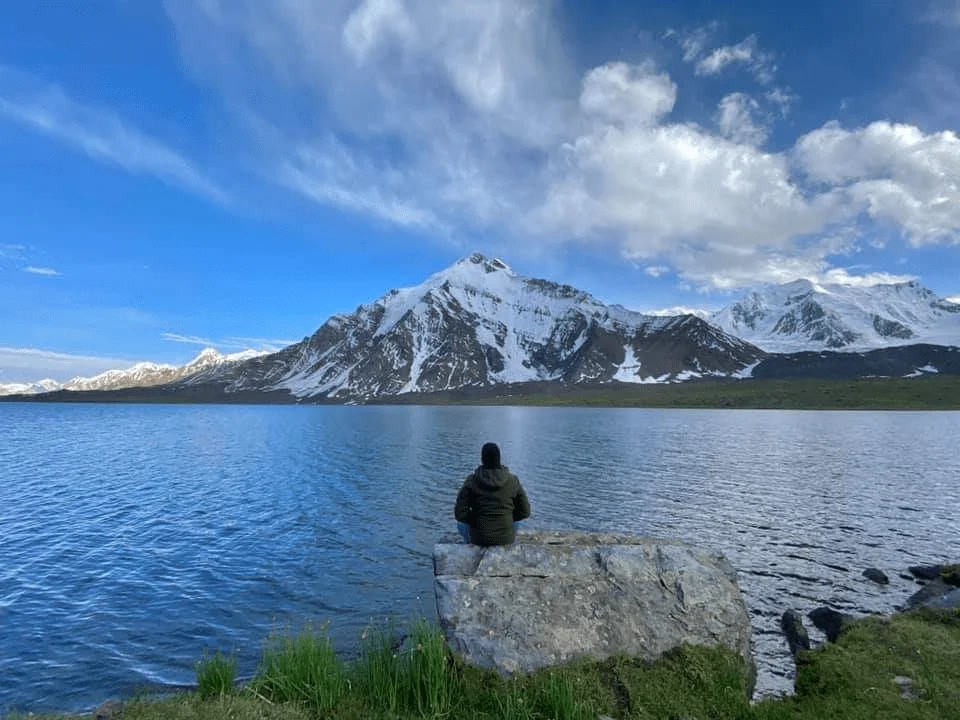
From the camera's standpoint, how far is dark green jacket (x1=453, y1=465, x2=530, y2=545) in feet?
43.9

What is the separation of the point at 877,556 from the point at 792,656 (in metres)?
16.4

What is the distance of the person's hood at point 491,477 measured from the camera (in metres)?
13.6

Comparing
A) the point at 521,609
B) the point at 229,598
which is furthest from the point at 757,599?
the point at 229,598

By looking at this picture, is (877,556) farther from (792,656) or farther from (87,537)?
(87,537)

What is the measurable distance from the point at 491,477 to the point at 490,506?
747mm

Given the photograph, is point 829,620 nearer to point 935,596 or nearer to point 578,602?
point 935,596

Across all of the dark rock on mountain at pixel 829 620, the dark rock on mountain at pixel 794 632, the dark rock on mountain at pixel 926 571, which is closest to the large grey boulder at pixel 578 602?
the dark rock on mountain at pixel 794 632

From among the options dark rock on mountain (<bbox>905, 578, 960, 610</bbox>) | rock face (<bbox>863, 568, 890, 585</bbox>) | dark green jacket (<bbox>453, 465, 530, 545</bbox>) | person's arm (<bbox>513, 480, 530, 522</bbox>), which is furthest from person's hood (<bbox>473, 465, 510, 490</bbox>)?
rock face (<bbox>863, 568, 890, 585</bbox>)

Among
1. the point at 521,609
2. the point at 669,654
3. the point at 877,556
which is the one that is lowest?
the point at 877,556

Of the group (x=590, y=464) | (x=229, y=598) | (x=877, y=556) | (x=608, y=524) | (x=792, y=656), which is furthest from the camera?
(x=590, y=464)

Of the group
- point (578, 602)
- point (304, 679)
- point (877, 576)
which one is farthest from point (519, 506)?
point (877, 576)

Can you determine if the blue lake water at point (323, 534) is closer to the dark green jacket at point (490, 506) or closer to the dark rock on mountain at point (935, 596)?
the dark rock on mountain at point (935, 596)

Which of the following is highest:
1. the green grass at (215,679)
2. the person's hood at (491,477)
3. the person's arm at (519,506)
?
the person's hood at (491,477)

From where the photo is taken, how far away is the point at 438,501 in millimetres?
43156
